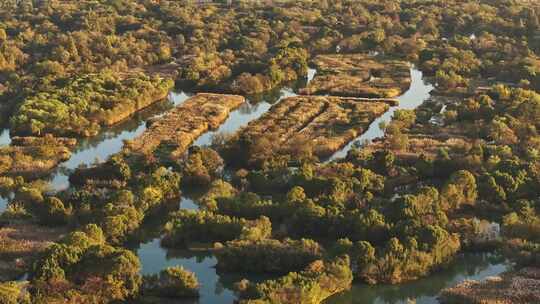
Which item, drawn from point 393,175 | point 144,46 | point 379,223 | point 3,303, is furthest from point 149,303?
point 144,46

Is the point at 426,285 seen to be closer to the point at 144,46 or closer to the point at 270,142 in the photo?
the point at 270,142

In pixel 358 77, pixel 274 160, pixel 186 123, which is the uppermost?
pixel 274 160

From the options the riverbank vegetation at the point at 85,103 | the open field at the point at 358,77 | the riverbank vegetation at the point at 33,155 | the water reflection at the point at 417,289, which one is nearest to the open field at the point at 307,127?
the open field at the point at 358,77

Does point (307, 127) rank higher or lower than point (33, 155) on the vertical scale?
higher

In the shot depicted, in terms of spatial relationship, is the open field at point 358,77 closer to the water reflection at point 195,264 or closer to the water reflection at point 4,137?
the water reflection at point 4,137

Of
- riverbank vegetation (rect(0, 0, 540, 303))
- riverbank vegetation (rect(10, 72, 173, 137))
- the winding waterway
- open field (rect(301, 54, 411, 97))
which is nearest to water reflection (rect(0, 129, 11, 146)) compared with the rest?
riverbank vegetation (rect(10, 72, 173, 137))

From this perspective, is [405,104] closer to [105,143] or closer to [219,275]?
[105,143]

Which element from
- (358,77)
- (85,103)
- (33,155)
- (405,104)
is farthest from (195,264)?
(358,77)
